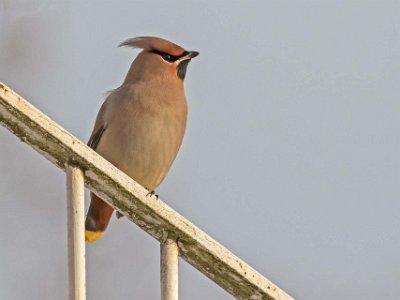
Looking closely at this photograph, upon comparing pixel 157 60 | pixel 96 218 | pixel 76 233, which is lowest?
pixel 76 233

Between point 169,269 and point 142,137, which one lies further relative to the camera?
point 142,137

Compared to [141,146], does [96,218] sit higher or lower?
lower

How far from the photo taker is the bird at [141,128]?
12.0ft

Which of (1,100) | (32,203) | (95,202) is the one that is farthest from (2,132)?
(1,100)

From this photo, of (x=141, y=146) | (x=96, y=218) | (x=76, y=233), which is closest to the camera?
(x=76, y=233)

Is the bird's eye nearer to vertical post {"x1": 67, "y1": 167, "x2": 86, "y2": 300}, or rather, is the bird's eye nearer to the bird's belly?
the bird's belly

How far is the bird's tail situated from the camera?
3586 mm

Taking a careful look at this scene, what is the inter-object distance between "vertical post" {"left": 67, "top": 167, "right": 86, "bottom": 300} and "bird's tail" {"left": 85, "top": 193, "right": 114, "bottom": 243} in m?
2.36

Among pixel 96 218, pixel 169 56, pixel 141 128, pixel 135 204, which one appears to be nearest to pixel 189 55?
pixel 169 56

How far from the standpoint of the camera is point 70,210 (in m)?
1.20

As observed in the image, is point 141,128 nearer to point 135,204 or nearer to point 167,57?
point 167,57

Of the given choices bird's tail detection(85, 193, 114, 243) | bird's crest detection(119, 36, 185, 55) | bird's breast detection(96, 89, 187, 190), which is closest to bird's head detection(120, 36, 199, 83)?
bird's crest detection(119, 36, 185, 55)

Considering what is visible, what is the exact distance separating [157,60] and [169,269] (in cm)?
273

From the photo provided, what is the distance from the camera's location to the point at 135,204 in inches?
49.6
